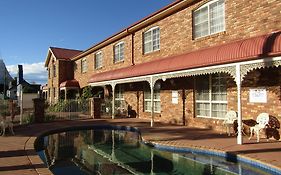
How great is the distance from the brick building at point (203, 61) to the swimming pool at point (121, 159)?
2362mm

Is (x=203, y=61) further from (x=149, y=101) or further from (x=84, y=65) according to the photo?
(x=84, y=65)

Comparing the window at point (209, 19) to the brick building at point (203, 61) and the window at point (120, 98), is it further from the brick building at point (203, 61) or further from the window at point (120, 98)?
the window at point (120, 98)

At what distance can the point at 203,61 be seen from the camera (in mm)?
11469

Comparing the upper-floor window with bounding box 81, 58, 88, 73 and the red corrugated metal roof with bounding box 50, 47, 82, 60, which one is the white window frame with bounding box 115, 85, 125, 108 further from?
the red corrugated metal roof with bounding box 50, 47, 82, 60

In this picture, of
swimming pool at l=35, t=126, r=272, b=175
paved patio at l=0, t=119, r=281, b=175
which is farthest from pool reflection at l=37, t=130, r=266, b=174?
paved patio at l=0, t=119, r=281, b=175

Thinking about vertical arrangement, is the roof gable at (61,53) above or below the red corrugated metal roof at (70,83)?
above

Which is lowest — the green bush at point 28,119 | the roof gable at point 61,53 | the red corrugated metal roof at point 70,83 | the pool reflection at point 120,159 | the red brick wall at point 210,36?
the pool reflection at point 120,159

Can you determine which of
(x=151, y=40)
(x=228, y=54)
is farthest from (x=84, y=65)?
(x=228, y=54)

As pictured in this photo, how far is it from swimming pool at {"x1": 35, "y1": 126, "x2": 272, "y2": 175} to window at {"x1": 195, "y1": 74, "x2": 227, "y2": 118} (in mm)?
3432

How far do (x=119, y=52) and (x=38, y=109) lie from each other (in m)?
7.63

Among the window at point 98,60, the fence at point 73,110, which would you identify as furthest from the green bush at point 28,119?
the window at point 98,60

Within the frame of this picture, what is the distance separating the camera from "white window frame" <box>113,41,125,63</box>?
75.8 ft

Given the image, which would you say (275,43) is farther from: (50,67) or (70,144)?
(50,67)

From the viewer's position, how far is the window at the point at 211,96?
1309cm
